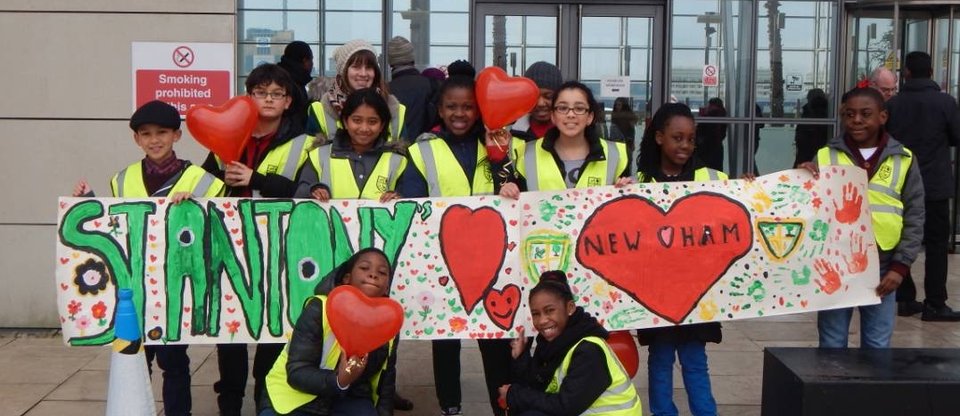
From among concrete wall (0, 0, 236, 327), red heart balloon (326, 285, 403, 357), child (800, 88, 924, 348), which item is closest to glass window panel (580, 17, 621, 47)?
concrete wall (0, 0, 236, 327)

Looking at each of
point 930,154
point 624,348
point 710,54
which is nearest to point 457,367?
point 624,348

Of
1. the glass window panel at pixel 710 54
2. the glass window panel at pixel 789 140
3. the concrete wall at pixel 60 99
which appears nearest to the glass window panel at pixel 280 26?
the concrete wall at pixel 60 99

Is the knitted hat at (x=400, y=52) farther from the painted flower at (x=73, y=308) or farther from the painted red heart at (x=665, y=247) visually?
the painted flower at (x=73, y=308)

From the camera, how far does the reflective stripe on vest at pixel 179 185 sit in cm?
500

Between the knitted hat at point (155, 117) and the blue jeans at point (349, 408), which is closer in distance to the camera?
the blue jeans at point (349, 408)

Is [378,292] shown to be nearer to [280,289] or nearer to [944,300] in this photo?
[280,289]

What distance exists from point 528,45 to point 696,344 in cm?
503

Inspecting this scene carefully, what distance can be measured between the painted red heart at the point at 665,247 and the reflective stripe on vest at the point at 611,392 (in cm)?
75

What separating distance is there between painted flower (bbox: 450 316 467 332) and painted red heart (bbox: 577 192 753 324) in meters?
0.61

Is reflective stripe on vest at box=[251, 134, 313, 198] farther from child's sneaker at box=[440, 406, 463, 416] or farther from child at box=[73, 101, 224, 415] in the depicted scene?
child's sneaker at box=[440, 406, 463, 416]

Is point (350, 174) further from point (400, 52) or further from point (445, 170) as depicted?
point (400, 52)

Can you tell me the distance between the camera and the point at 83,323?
4887 mm

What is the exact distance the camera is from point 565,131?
4879 millimetres

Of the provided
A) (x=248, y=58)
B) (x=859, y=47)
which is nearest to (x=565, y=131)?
(x=248, y=58)
